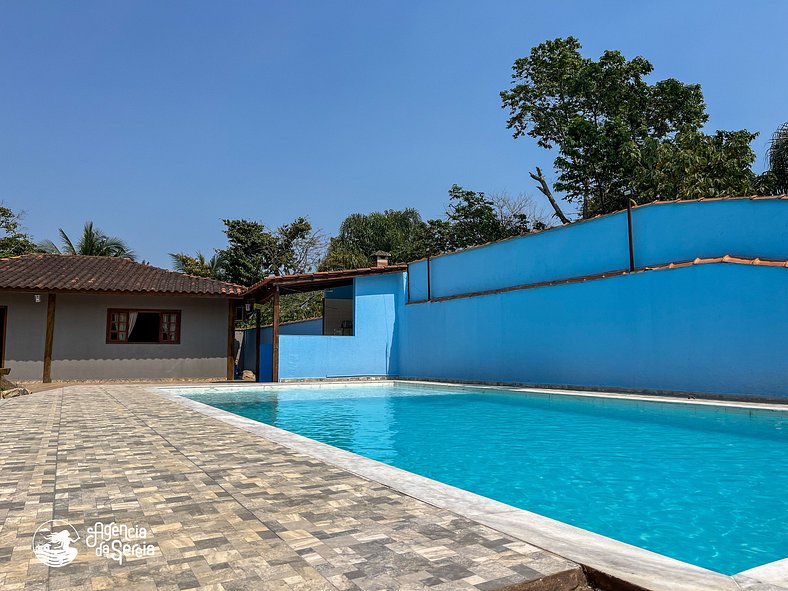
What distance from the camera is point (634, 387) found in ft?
40.1

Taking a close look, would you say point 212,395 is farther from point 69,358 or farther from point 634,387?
point 634,387

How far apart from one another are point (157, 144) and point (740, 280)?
21.9 metres

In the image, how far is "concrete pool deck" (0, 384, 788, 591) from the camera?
2.29 m

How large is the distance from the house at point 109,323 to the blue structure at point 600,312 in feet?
10.6

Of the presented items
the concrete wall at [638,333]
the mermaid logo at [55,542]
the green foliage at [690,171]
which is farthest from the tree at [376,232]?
the mermaid logo at [55,542]

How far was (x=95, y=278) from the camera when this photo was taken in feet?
60.0

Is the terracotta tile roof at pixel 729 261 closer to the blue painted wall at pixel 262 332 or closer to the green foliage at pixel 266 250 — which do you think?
the blue painted wall at pixel 262 332

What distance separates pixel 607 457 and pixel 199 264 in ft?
107

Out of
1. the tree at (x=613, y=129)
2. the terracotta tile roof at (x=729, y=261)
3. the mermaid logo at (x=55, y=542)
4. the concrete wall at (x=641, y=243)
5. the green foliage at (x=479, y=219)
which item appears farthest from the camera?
the green foliage at (x=479, y=219)

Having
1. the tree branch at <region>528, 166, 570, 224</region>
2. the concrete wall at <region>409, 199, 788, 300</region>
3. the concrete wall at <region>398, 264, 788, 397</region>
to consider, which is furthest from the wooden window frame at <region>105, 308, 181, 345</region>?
the tree branch at <region>528, 166, 570, 224</region>

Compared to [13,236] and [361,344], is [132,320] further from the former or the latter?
[13,236]

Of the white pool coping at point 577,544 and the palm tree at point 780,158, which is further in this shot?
the palm tree at point 780,158

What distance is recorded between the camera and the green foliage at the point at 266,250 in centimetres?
3416

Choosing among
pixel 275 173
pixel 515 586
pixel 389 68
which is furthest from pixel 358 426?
pixel 275 173
